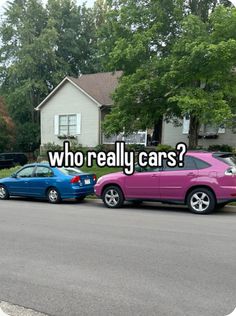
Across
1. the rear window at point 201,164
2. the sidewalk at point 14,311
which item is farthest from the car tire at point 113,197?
the sidewalk at point 14,311

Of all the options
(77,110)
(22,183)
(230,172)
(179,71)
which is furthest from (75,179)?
(77,110)

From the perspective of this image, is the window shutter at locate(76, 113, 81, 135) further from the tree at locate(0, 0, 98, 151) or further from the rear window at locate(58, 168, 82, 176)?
the rear window at locate(58, 168, 82, 176)

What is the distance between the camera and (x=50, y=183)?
13.6m

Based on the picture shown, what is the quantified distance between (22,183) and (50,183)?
4.23ft

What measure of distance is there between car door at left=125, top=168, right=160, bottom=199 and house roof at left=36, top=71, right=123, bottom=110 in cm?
1607

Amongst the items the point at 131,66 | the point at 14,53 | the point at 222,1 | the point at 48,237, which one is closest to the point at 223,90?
the point at 131,66

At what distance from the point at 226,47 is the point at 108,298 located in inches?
503

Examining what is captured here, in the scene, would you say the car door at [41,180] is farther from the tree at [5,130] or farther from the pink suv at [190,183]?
the tree at [5,130]

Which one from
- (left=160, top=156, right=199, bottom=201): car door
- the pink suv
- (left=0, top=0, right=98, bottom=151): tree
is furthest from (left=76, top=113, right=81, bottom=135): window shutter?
(left=160, top=156, right=199, bottom=201): car door

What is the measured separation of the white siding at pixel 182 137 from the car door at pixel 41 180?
1241 cm

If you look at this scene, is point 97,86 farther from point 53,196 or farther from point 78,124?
point 53,196

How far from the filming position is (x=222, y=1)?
19.7m

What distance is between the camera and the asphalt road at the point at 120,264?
454cm

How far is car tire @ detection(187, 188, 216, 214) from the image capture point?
10.7 meters
